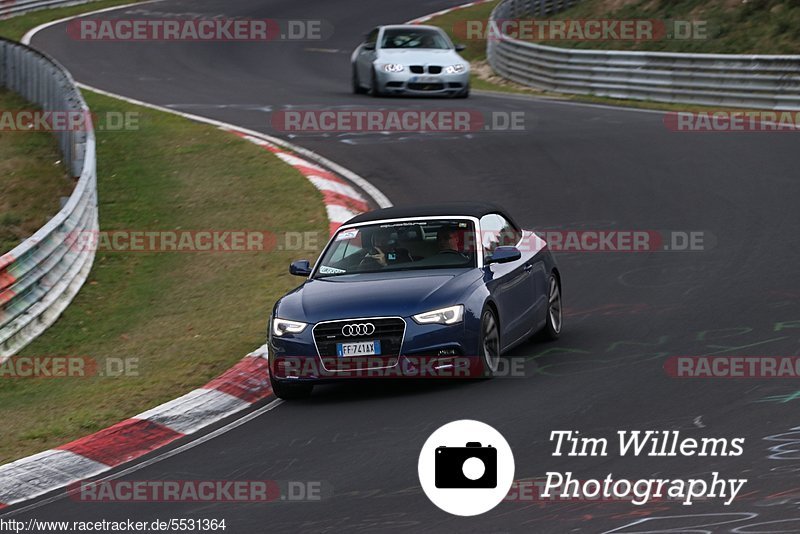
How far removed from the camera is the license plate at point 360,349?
10570 millimetres

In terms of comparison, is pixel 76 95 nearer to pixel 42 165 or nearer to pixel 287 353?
→ pixel 42 165

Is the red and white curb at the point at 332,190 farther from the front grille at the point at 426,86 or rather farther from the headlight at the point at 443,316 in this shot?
the front grille at the point at 426,86

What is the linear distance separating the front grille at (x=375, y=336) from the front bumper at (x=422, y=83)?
58.5 feet

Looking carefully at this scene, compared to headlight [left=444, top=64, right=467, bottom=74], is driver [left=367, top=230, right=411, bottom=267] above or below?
above

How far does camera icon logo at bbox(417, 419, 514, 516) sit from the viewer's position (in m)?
7.76

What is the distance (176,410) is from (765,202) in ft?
29.8

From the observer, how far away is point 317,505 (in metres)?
7.97

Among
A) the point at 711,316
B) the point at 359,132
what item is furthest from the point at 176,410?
the point at 359,132

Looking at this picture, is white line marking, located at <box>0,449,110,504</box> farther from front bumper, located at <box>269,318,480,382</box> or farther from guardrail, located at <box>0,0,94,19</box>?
guardrail, located at <box>0,0,94,19</box>

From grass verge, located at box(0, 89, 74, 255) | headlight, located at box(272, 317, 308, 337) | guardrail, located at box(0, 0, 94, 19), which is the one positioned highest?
headlight, located at box(272, 317, 308, 337)

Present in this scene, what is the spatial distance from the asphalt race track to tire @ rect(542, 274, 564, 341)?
0.18 m

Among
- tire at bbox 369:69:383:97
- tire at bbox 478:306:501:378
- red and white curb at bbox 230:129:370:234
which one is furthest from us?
tire at bbox 369:69:383:97

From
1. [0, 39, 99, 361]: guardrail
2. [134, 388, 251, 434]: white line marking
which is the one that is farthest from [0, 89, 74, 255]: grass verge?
[134, 388, 251, 434]: white line marking

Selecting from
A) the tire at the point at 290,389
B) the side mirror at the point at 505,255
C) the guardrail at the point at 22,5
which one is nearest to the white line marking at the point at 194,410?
the tire at the point at 290,389
